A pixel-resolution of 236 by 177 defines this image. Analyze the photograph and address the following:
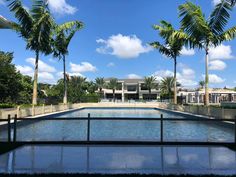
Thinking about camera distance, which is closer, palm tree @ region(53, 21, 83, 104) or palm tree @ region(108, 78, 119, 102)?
palm tree @ region(53, 21, 83, 104)

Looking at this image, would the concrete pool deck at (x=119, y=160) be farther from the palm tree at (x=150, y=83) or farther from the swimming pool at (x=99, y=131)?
the palm tree at (x=150, y=83)

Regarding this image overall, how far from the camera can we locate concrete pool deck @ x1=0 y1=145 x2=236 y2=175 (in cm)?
717

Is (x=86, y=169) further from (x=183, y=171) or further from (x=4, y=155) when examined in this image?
(x=4, y=155)

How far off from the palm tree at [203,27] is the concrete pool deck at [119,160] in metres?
15.8

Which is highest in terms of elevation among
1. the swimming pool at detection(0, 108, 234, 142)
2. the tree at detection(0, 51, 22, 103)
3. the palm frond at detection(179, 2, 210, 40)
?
the palm frond at detection(179, 2, 210, 40)

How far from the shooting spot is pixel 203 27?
24.7 m

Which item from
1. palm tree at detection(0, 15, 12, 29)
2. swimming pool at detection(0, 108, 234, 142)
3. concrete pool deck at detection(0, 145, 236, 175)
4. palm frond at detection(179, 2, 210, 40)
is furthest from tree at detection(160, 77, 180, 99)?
concrete pool deck at detection(0, 145, 236, 175)

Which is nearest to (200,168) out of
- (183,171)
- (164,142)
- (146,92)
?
(183,171)

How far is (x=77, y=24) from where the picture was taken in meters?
35.2

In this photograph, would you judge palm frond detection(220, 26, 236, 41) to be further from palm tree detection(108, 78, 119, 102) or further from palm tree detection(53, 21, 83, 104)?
palm tree detection(108, 78, 119, 102)

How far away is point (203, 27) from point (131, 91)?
81890mm

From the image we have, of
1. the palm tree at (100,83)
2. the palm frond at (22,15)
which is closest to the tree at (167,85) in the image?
the palm tree at (100,83)

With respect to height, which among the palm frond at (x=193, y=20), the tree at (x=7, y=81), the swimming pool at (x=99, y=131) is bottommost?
the swimming pool at (x=99, y=131)

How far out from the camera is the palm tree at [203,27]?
24406 millimetres
